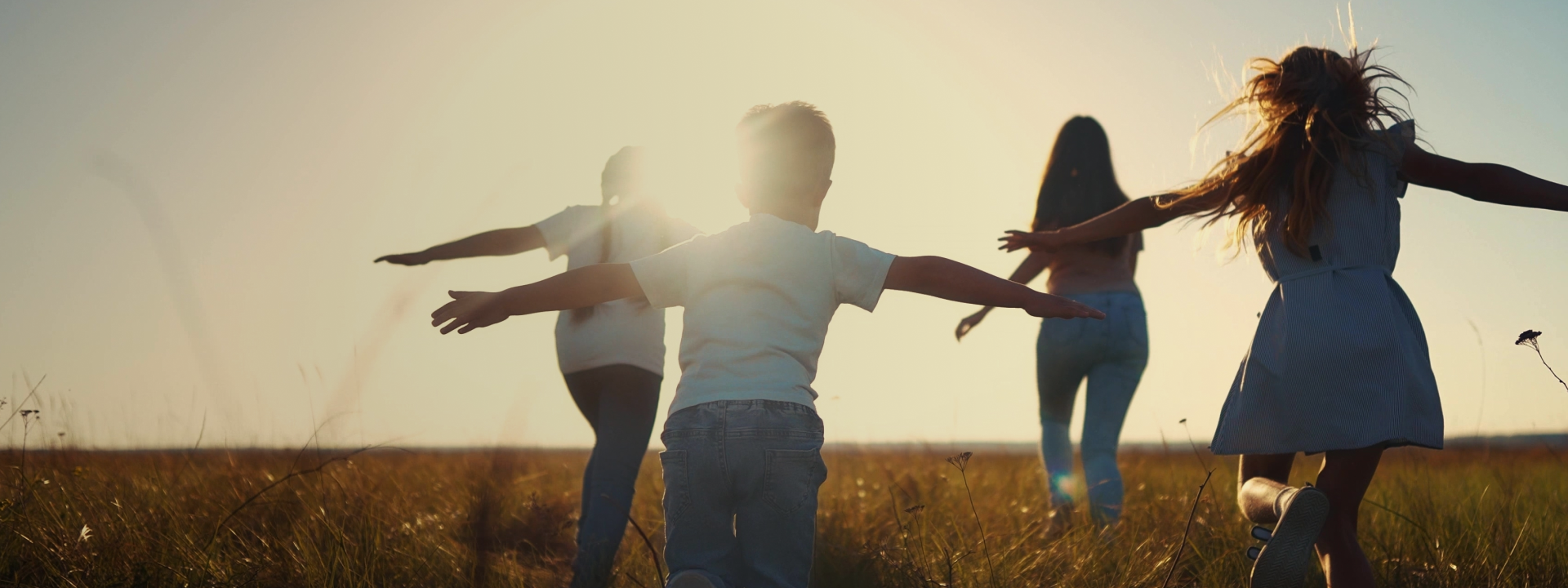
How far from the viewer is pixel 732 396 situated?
217cm

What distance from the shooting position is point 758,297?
2270 mm

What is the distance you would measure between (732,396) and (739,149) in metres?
0.72

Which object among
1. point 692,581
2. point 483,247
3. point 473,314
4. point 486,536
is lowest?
point 486,536

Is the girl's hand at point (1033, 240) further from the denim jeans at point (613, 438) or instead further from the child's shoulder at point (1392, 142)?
the denim jeans at point (613, 438)

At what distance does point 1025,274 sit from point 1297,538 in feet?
8.21

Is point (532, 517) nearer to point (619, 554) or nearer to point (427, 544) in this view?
point (619, 554)

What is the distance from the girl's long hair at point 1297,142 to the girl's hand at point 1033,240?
501 mm

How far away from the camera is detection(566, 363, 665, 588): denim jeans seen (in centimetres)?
374

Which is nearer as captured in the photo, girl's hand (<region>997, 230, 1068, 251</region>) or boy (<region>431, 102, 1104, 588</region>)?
boy (<region>431, 102, 1104, 588</region>)

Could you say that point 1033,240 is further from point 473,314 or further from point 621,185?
point 473,314

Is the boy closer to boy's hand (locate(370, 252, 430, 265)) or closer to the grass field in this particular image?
the grass field

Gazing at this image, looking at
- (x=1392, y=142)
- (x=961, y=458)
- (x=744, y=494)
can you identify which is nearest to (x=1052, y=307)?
(x=961, y=458)

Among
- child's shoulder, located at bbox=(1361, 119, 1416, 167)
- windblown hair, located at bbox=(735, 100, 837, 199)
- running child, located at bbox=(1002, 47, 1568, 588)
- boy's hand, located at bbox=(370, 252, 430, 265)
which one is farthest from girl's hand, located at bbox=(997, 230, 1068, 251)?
boy's hand, located at bbox=(370, 252, 430, 265)

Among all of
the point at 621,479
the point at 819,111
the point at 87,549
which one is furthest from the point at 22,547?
the point at 819,111
